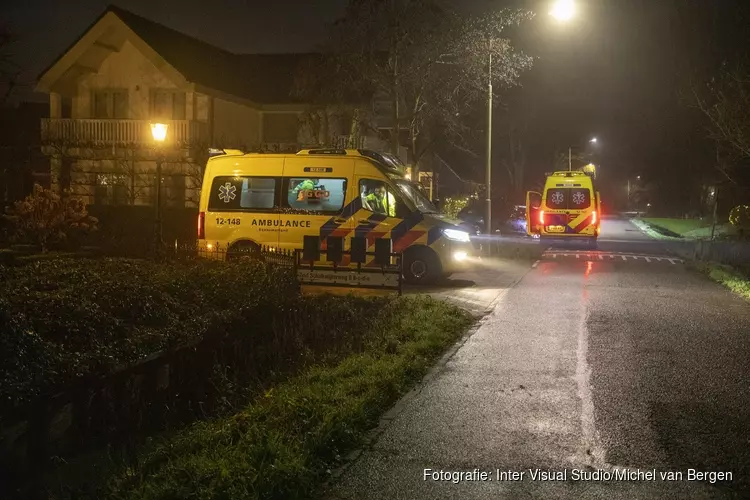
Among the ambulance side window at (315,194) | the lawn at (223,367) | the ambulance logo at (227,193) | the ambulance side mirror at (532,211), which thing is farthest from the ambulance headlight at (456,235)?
the ambulance side mirror at (532,211)

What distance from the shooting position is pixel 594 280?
17578mm

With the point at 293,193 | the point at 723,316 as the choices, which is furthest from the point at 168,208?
the point at 723,316

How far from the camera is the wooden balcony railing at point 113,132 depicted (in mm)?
28656

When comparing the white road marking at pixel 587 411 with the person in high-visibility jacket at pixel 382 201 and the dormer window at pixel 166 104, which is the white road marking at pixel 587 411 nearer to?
the person in high-visibility jacket at pixel 382 201

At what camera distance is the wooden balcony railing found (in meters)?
28.7

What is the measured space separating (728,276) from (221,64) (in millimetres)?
24433

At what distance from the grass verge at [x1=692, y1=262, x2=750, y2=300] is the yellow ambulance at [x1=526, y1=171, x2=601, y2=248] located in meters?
4.92

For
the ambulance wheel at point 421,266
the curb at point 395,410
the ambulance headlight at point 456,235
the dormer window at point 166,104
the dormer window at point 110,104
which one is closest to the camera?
the curb at point 395,410

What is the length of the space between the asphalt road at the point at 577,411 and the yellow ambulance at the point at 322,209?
11.4ft

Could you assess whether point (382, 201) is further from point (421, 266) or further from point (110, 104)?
point (110, 104)

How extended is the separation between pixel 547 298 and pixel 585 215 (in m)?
12.2

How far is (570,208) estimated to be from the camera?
25891 mm

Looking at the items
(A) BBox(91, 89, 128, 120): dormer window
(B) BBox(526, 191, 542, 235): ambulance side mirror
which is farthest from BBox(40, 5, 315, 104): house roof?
(B) BBox(526, 191, 542, 235): ambulance side mirror

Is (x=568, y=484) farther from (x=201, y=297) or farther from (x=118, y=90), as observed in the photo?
(x=118, y=90)
